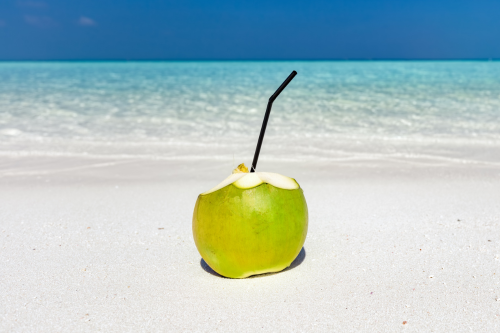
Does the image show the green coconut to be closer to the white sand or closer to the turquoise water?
the white sand

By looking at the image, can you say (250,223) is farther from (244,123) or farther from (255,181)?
(244,123)

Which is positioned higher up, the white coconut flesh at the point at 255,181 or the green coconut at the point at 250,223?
the white coconut flesh at the point at 255,181

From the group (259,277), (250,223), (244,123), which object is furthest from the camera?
(244,123)

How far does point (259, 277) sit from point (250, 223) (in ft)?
1.17

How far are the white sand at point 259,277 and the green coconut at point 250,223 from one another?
0.14m

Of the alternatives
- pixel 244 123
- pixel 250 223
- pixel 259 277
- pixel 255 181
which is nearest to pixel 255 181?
pixel 255 181

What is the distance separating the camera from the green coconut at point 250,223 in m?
1.92

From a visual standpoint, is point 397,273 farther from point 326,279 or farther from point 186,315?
point 186,315

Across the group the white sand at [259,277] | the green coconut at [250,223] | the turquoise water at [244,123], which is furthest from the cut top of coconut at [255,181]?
the turquoise water at [244,123]

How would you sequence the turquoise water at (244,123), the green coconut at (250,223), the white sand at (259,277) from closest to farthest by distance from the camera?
the white sand at (259,277), the green coconut at (250,223), the turquoise water at (244,123)

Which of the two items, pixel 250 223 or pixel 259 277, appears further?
pixel 259 277

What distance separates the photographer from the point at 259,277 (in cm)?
213

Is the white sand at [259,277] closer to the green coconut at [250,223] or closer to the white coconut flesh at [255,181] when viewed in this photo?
the green coconut at [250,223]

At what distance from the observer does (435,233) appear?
2.70 meters
